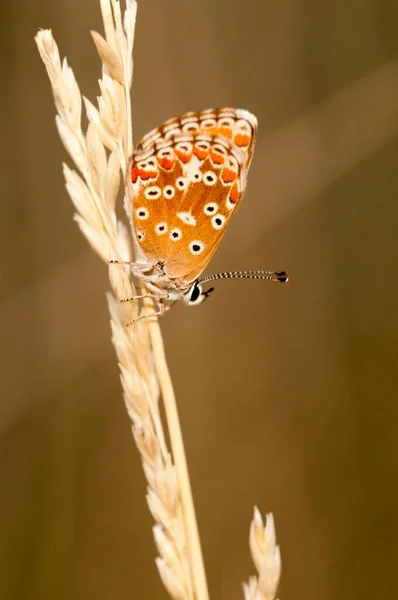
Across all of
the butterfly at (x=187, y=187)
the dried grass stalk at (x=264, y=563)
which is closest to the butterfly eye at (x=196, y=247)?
the butterfly at (x=187, y=187)

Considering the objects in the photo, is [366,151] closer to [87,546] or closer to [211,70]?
[211,70]

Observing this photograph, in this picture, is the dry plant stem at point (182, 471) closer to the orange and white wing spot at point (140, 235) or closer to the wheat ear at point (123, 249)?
the wheat ear at point (123, 249)

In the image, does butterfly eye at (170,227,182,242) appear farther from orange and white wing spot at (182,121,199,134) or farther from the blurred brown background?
the blurred brown background

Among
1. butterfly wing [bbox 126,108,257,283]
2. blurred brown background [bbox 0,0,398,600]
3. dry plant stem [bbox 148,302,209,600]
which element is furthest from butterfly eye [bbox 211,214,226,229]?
blurred brown background [bbox 0,0,398,600]

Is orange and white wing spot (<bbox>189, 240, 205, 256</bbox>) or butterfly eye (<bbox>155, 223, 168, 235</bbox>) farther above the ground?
butterfly eye (<bbox>155, 223, 168, 235</bbox>)

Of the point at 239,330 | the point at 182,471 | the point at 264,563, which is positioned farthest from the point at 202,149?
the point at 239,330

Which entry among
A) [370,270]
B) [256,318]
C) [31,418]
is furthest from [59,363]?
[370,270]
